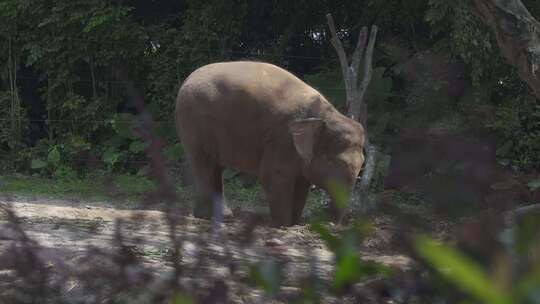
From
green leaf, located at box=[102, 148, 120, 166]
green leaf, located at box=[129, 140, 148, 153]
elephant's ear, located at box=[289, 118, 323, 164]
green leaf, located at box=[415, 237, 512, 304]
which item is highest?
green leaf, located at box=[415, 237, 512, 304]

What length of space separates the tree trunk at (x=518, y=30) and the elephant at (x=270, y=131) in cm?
314

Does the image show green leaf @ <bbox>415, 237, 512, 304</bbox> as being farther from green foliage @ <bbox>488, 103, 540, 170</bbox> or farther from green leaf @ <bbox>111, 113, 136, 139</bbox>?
green leaf @ <bbox>111, 113, 136, 139</bbox>

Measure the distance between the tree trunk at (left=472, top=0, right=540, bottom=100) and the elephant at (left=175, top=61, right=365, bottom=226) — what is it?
3.14 meters

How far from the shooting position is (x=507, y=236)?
1140 mm

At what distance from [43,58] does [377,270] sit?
13.5 m

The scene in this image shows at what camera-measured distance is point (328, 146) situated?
852cm

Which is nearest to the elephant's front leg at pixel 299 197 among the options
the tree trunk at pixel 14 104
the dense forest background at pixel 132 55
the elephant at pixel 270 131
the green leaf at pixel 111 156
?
the elephant at pixel 270 131

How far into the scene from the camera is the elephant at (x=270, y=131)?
27.3 ft

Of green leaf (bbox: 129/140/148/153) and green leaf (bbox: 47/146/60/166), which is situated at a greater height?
green leaf (bbox: 129/140/148/153)

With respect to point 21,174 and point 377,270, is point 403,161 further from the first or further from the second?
point 21,174

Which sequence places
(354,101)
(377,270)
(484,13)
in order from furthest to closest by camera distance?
1. (354,101)
2. (484,13)
3. (377,270)

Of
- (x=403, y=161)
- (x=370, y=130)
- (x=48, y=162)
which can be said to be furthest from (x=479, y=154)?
(x=48, y=162)

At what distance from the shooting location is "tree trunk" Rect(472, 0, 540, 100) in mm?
5207

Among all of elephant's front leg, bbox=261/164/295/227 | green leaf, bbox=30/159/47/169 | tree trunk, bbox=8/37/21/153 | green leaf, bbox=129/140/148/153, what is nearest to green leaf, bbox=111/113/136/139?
green leaf, bbox=129/140/148/153
